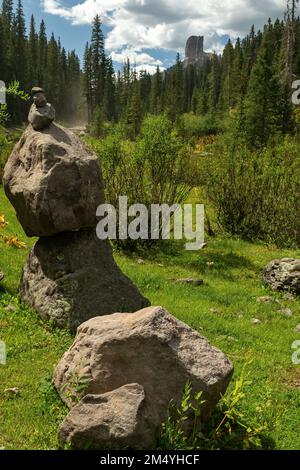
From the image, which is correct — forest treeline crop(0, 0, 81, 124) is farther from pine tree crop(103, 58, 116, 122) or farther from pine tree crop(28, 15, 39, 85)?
pine tree crop(103, 58, 116, 122)

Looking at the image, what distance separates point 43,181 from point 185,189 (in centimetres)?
828

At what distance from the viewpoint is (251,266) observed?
42.9 ft

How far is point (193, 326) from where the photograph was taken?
835 centimetres

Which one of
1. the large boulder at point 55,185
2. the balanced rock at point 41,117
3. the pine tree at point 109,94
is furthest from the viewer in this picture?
the pine tree at point 109,94

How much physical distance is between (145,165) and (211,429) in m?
10.6

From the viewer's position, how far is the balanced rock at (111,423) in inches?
173

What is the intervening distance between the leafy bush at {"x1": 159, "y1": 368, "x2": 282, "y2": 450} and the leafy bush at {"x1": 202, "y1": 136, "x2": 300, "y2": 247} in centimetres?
1137

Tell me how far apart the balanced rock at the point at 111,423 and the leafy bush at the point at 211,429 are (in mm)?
249

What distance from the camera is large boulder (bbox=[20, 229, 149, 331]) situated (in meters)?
7.62

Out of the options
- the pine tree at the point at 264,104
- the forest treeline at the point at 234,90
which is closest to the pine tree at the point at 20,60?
the forest treeline at the point at 234,90

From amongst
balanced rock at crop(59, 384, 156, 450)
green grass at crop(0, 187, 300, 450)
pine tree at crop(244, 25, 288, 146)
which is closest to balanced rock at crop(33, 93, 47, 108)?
green grass at crop(0, 187, 300, 450)

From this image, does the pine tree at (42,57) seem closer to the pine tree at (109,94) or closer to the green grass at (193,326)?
the pine tree at (109,94)
